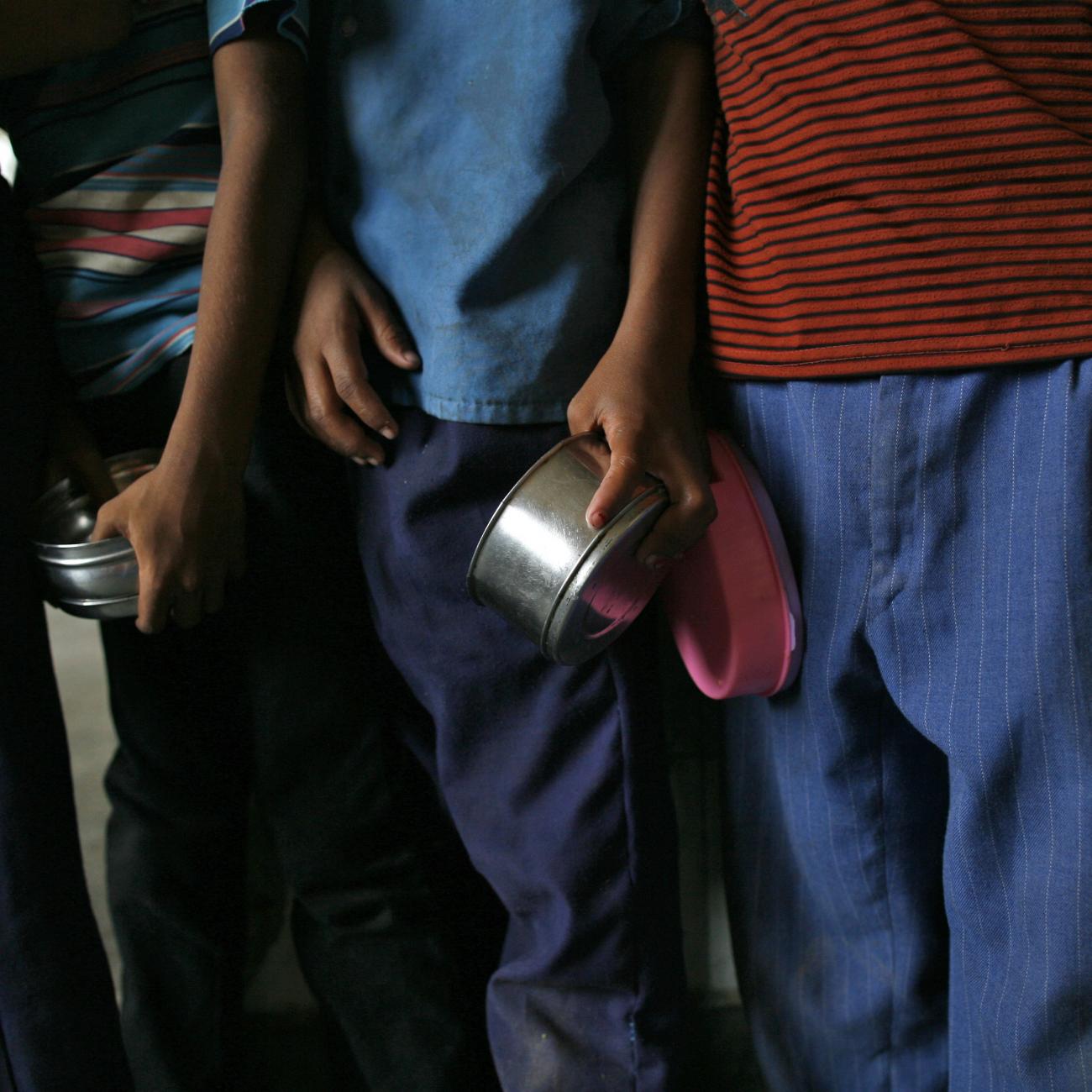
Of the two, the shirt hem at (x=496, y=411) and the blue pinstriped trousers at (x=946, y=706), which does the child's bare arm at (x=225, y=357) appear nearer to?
the shirt hem at (x=496, y=411)

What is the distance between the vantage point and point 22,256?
32.8 inches

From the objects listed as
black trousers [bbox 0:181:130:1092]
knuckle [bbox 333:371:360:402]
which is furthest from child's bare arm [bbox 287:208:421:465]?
black trousers [bbox 0:181:130:1092]

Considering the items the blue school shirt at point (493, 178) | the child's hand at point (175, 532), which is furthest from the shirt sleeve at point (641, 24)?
the child's hand at point (175, 532)

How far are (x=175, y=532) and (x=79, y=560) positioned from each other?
78mm

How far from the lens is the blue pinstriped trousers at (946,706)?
63cm

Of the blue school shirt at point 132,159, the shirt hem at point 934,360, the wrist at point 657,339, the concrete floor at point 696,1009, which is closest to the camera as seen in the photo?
the shirt hem at point 934,360

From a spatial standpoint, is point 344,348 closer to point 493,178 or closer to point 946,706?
point 493,178

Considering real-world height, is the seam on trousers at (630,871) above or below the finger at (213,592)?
below

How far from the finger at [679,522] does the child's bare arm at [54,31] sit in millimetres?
511

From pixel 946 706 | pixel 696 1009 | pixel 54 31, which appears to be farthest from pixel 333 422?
pixel 696 1009

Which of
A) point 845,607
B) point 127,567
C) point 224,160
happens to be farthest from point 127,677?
point 845,607

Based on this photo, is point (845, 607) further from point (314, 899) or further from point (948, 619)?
point (314, 899)

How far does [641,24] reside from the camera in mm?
746

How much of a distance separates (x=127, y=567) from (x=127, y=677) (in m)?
Result: 0.23
